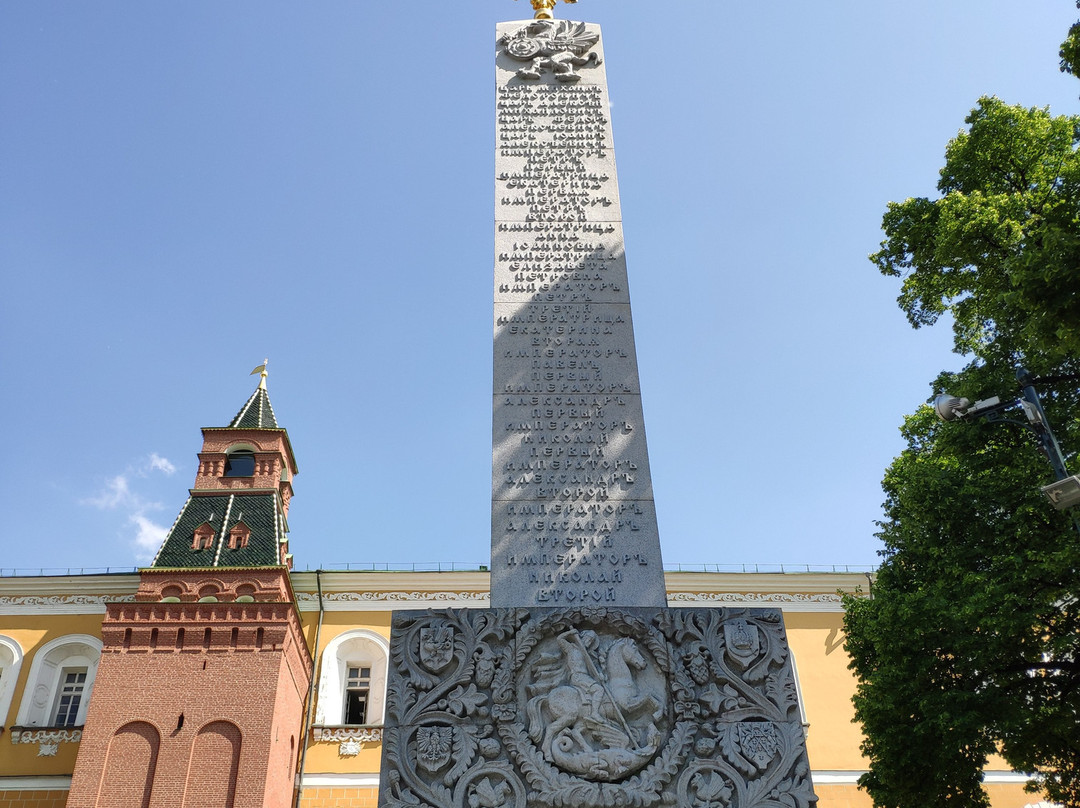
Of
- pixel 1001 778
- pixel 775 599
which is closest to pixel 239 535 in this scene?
pixel 775 599

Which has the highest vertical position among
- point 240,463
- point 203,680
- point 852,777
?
point 240,463

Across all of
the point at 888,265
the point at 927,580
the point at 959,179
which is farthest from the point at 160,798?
the point at 959,179

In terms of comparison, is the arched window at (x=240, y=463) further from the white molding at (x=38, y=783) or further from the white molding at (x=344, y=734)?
the white molding at (x=38, y=783)

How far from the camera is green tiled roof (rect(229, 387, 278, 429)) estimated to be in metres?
28.9

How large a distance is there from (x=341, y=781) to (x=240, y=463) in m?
10.4

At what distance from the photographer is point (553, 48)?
962cm

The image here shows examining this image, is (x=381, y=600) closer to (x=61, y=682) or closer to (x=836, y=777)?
(x=61, y=682)

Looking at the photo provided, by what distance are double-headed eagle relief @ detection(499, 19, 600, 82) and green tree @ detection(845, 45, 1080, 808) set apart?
20.5ft

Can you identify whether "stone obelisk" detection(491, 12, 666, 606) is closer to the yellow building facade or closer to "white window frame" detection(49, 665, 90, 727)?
the yellow building facade

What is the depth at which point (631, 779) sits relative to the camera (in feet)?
18.9

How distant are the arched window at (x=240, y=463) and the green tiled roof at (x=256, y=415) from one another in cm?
90

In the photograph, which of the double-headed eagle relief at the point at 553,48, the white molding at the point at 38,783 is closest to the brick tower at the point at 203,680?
the white molding at the point at 38,783

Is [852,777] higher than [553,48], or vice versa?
[553,48]

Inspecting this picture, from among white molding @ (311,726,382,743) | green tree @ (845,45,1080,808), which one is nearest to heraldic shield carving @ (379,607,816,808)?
green tree @ (845,45,1080,808)
